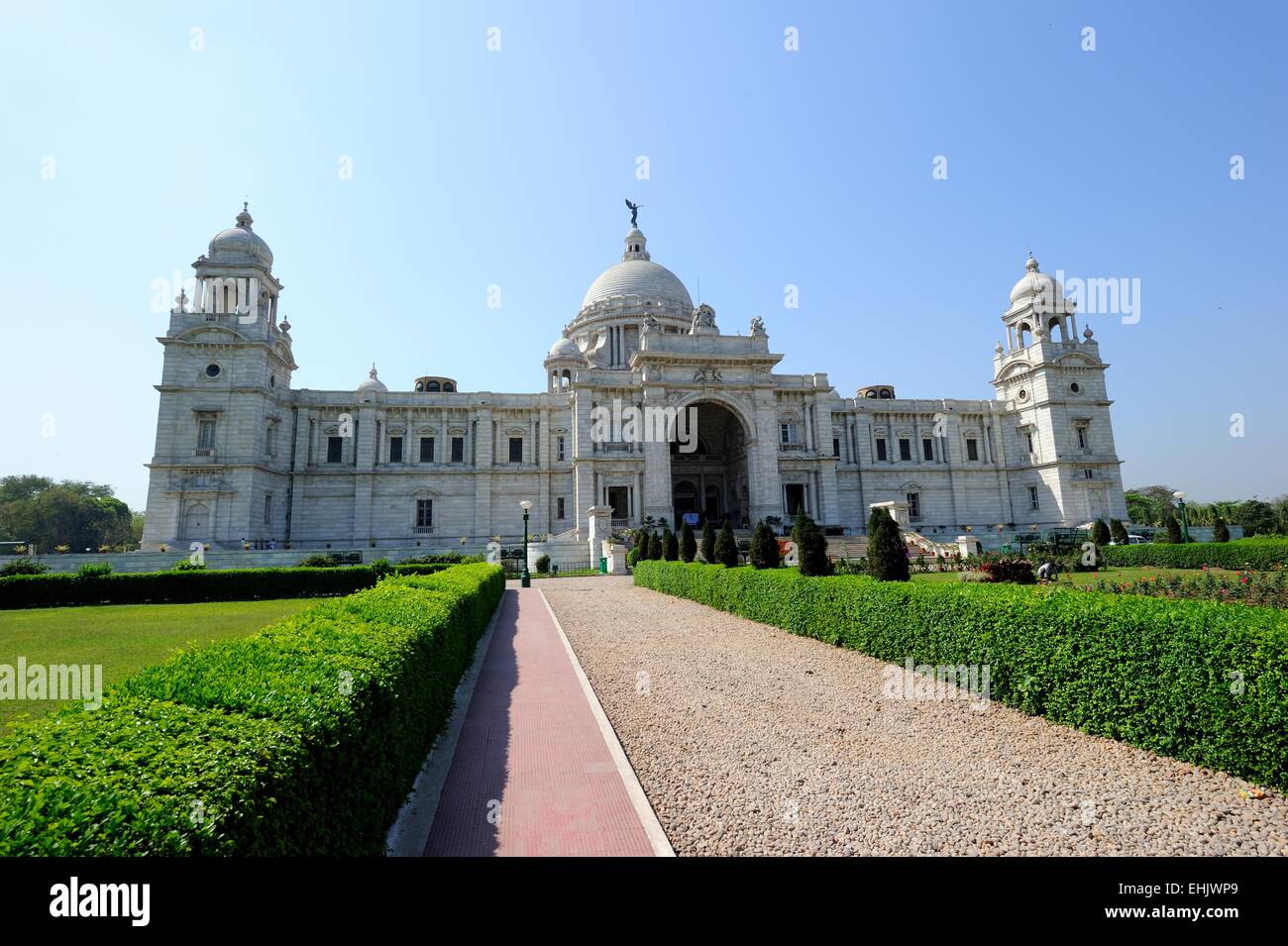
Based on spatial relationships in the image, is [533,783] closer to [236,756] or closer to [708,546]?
[236,756]

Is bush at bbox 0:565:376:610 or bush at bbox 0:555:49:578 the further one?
bush at bbox 0:555:49:578

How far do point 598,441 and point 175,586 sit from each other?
2582 cm

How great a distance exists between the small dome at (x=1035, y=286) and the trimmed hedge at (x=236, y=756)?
198 ft

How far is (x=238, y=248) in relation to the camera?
4066cm

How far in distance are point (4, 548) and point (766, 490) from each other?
56.3 metres

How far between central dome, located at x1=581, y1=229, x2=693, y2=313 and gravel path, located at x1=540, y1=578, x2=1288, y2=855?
51763 millimetres

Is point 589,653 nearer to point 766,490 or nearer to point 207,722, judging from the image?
point 207,722

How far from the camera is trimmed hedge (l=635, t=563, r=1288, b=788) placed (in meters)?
5.70

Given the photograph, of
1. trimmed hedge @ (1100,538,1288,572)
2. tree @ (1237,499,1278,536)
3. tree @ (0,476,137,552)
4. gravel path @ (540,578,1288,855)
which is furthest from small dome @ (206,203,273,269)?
tree @ (1237,499,1278,536)

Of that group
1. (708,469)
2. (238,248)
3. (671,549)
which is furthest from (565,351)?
(671,549)

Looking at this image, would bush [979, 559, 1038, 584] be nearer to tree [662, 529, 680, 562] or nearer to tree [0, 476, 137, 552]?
tree [662, 529, 680, 562]

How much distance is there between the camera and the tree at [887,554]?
12.4m

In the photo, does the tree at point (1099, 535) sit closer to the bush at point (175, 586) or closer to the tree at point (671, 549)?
the tree at point (671, 549)
